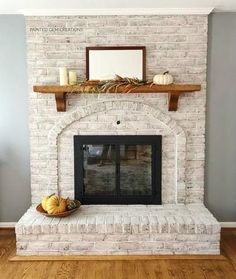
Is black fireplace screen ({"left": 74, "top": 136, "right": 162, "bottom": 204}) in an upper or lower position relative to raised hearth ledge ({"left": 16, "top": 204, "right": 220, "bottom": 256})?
upper

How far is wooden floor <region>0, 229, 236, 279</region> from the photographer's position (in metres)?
2.77

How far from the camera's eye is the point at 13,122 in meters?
3.60

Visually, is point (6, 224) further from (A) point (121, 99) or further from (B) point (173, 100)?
(B) point (173, 100)

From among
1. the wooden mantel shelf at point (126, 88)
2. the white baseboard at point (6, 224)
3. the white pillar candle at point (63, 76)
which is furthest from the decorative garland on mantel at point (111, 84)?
the white baseboard at point (6, 224)

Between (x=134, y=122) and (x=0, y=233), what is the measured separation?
1.83m

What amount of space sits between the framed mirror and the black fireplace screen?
2.11ft

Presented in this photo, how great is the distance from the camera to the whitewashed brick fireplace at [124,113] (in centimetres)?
343

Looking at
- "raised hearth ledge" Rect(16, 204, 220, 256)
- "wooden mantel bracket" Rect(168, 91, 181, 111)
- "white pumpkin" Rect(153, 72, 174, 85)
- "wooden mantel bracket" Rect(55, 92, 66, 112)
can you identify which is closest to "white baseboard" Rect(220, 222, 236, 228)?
"raised hearth ledge" Rect(16, 204, 220, 256)

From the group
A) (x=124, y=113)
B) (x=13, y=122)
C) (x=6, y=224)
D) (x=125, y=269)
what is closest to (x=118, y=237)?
(x=125, y=269)

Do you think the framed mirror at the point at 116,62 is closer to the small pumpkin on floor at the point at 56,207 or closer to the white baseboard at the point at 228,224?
the small pumpkin on floor at the point at 56,207

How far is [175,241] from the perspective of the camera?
10.2 ft

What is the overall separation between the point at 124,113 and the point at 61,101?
0.65 m

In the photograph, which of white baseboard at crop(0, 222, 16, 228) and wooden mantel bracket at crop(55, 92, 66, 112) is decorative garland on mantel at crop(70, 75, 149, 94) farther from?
white baseboard at crop(0, 222, 16, 228)

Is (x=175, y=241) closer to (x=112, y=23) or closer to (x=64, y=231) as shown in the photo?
(x=64, y=231)
